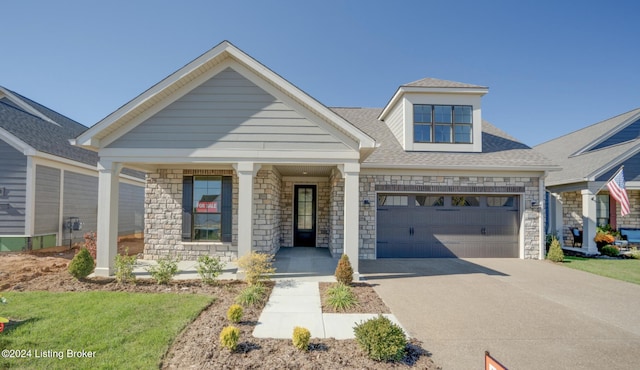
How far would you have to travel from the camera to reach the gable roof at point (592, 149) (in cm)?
1121

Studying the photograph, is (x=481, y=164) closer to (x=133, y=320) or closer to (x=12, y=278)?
(x=133, y=320)

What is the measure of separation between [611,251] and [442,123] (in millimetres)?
8358

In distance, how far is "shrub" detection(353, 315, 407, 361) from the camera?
3406 millimetres

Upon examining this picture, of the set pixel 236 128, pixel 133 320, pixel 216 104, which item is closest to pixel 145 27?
pixel 216 104

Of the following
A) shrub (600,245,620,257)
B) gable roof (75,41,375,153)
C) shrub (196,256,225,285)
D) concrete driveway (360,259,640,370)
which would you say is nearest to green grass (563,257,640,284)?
shrub (600,245,620,257)

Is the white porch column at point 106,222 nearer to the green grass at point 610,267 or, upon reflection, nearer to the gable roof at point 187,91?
the gable roof at point 187,91

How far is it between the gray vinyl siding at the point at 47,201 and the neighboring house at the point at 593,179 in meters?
20.6

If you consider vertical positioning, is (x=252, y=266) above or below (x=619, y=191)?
below

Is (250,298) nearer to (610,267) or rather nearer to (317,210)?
(317,210)

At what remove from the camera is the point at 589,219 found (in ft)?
36.0

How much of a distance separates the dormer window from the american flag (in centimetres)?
519

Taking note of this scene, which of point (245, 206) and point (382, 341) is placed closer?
point (382, 341)

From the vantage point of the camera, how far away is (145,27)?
28.0 feet

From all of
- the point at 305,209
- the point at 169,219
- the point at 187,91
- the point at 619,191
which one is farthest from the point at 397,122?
the point at 169,219
